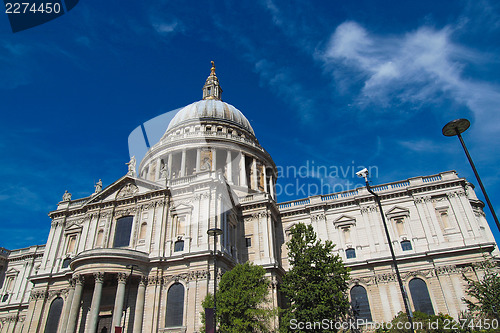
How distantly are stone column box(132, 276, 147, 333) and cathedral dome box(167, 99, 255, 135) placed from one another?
32714 millimetres

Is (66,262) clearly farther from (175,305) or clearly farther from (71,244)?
(175,305)

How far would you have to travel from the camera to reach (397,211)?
36781mm

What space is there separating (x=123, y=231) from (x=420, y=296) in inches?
1160

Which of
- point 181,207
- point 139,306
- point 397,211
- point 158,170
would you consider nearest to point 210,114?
point 158,170

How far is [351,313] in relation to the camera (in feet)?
108

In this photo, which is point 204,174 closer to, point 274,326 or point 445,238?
point 274,326

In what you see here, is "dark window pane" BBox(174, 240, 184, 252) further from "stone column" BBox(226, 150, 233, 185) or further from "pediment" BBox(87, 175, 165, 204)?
"stone column" BBox(226, 150, 233, 185)

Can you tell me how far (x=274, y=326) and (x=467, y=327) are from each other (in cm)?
1436

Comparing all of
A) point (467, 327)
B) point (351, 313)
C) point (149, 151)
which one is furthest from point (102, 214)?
point (467, 327)

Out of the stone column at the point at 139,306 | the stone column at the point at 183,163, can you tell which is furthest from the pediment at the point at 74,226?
the stone column at the point at 183,163

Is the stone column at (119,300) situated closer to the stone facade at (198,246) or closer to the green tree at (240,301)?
the stone facade at (198,246)

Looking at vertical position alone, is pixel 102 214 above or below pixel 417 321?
above

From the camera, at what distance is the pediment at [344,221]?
3766 cm

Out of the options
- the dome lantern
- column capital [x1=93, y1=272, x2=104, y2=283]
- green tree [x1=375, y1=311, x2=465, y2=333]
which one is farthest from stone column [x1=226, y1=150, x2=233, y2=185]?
green tree [x1=375, y1=311, x2=465, y2=333]
